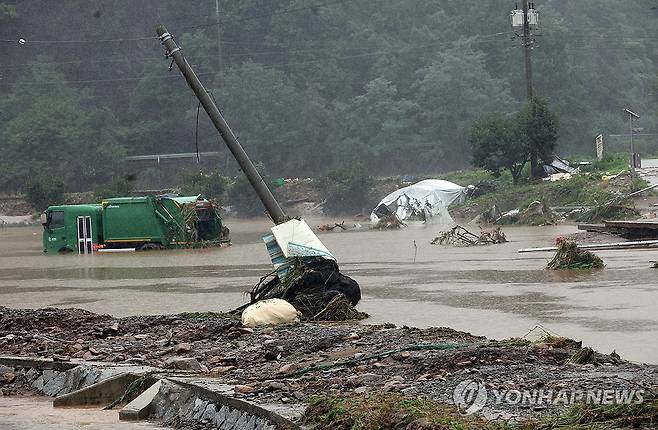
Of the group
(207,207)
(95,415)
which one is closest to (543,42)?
(207,207)

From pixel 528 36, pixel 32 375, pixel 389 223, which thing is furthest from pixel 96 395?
pixel 528 36

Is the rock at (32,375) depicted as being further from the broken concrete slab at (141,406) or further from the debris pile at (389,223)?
the debris pile at (389,223)

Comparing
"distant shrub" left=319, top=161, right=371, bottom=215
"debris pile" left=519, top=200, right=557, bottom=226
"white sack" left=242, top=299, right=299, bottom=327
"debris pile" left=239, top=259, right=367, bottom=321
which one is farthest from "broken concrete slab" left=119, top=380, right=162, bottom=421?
"distant shrub" left=319, top=161, right=371, bottom=215

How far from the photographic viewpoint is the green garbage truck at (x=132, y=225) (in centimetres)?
4125

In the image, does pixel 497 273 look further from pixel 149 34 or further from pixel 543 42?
pixel 149 34

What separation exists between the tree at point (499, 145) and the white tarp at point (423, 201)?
3057 mm

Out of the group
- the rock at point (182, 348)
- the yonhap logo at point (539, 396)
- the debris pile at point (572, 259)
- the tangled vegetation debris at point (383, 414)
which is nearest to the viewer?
the tangled vegetation debris at point (383, 414)

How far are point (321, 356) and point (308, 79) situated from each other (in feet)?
278

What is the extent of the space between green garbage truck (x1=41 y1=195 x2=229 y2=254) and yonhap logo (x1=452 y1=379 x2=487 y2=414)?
32.5 m

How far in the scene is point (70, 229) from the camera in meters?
41.9

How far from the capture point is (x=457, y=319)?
1638cm

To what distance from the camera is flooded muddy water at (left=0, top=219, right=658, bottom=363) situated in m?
15.6

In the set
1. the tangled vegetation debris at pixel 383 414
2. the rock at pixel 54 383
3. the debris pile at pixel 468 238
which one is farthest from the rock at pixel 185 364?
the debris pile at pixel 468 238

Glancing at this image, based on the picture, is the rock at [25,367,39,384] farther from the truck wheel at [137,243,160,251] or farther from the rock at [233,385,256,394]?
the truck wheel at [137,243,160,251]
